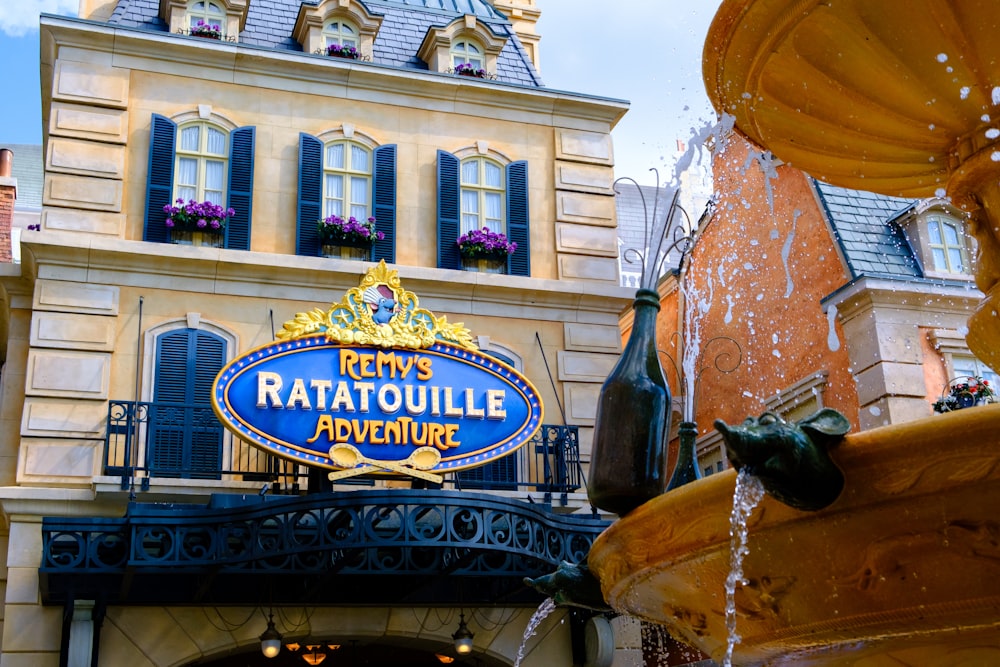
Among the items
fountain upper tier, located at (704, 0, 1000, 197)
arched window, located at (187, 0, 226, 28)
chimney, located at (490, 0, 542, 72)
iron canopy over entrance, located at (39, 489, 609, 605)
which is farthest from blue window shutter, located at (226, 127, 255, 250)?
fountain upper tier, located at (704, 0, 1000, 197)

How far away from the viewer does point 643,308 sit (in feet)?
17.0

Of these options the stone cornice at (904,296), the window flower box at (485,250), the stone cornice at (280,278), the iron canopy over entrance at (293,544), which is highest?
the window flower box at (485,250)

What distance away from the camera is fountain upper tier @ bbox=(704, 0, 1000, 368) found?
17.3ft

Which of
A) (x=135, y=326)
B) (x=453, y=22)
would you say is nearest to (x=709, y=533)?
(x=135, y=326)

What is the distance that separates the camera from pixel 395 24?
2156 centimetres

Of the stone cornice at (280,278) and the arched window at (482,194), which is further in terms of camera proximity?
the arched window at (482,194)

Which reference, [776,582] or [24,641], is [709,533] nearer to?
[776,582]

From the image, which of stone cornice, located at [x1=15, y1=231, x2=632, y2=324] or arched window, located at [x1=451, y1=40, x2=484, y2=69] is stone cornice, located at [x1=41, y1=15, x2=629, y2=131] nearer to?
arched window, located at [x1=451, y1=40, x2=484, y2=69]

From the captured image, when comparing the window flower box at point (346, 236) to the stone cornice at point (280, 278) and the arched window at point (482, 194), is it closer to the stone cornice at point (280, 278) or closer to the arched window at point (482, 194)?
the stone cornice at point (280, 278)

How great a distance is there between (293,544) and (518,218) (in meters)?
7.39

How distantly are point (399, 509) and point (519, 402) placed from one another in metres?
2.62

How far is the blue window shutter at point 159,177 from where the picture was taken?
58.5 feet

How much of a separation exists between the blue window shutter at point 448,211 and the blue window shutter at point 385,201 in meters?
0.73

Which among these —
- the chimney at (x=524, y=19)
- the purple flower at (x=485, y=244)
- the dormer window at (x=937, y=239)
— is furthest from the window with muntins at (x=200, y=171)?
the dormer window at (x=937, y=239)
